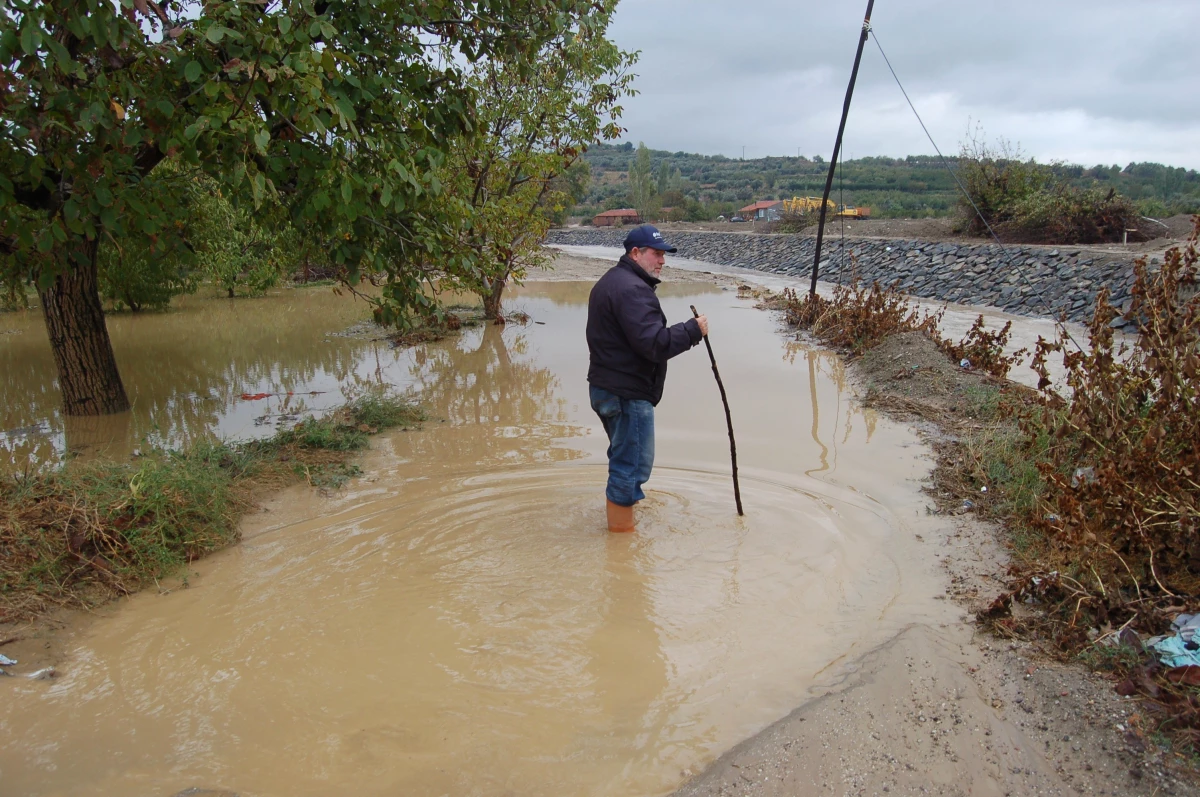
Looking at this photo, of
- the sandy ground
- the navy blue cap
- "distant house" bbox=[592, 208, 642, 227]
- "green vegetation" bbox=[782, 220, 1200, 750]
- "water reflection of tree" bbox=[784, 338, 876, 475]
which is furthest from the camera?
"distant house" bbox=[592, 208, 642, 227]

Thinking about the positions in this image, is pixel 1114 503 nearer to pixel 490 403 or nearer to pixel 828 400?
pixel 828 400

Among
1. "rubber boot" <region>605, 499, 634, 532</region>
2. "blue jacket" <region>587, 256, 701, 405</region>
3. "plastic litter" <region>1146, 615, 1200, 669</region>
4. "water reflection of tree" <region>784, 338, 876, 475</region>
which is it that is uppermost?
"blue jacket" <region>587, 256, 701, 405</region>

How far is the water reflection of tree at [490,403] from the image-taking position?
7348 millimetres

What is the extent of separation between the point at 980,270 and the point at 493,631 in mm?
18593

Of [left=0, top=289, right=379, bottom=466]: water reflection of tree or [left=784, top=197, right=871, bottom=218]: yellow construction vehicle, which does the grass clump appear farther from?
[left=784, top=197, right=871, bottom=218]: yellow construction vehicle

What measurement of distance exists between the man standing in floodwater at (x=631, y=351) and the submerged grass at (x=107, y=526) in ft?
8.22

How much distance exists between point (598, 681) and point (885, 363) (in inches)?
302

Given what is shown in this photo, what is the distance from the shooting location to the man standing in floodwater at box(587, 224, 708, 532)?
15.3 feet

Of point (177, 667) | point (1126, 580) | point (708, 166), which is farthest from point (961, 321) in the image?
point (708, 166)

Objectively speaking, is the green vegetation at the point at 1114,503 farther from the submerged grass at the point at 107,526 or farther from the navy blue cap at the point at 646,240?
the submerged grass at the point at 107,526

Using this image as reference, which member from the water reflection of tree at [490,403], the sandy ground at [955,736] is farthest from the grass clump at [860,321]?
the sandy ground at [955,736]

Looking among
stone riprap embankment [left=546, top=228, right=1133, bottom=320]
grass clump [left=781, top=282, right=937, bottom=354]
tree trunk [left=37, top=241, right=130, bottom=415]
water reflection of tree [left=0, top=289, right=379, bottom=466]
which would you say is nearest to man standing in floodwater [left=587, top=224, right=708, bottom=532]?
water reflection of tree [left=0, top=289, right=379, bottom=466]

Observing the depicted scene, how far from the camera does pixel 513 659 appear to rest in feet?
12.6

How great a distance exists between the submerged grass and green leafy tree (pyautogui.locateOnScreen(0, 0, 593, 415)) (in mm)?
1783
